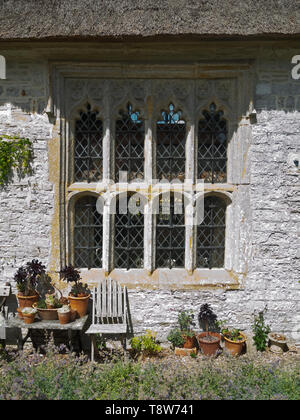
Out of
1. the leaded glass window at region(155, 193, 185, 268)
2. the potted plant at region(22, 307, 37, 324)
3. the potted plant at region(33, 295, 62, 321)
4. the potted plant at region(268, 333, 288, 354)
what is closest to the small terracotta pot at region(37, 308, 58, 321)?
the potted plant at region(33, 295, 62, 321)

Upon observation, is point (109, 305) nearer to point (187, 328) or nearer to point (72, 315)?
point (72, 315)

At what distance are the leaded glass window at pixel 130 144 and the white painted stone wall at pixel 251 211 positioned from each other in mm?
1071

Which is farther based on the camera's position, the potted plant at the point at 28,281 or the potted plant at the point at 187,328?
the potted plant at the point at 187,328

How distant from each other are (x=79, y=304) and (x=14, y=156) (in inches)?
91.4

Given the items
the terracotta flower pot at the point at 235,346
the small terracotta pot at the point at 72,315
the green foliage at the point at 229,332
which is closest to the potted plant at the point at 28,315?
the small terracotta pot at the point at 72,315

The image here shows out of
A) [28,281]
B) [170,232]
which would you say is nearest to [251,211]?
[170,232]

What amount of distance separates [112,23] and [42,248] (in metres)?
3.25

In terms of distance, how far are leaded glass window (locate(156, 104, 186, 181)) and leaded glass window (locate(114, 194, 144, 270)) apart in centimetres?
62

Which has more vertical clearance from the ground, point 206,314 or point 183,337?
point 206,314

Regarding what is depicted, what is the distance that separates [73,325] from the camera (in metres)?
3.99

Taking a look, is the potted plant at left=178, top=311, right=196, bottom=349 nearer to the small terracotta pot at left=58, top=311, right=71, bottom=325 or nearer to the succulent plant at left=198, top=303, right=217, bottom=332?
the succulent plant at left=198, top=303, right=217, bottom=332

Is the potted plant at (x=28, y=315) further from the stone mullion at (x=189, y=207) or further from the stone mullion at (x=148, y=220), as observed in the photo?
the stone mullion at (x=189, y=207)

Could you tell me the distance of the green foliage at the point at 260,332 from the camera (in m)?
4.40

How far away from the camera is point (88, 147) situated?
181 inches
